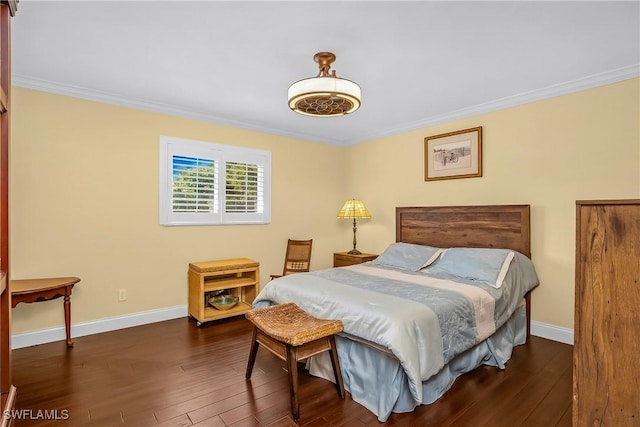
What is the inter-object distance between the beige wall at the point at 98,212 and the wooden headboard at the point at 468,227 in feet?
7.01

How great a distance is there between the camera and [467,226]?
373 centimetres

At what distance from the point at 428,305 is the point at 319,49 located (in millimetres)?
1989

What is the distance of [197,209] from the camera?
3.92m

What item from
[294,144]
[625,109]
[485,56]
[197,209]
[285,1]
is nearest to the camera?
[285,1]

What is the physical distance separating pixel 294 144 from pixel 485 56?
286 centimetres

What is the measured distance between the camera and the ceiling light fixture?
7.36 feet

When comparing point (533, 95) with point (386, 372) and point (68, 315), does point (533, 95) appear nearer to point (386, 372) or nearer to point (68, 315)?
point (386, 372)

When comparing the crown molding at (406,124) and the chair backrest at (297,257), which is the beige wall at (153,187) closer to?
the crown molding at (406,124)

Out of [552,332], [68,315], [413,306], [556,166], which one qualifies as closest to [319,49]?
[413,306]

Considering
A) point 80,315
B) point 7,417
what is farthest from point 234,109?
point 7,417

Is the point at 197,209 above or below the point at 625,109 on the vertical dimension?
below

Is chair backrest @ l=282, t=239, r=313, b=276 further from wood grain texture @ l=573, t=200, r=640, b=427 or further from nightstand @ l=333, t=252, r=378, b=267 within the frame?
wood grain texture @ l=573, t=200, r=640, b=427

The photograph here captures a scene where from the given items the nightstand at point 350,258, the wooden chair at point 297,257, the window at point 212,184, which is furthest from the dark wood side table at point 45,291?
the nightstand at point 350,258

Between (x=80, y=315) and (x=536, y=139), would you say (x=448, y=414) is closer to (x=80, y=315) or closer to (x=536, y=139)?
(x=536, y=139)
